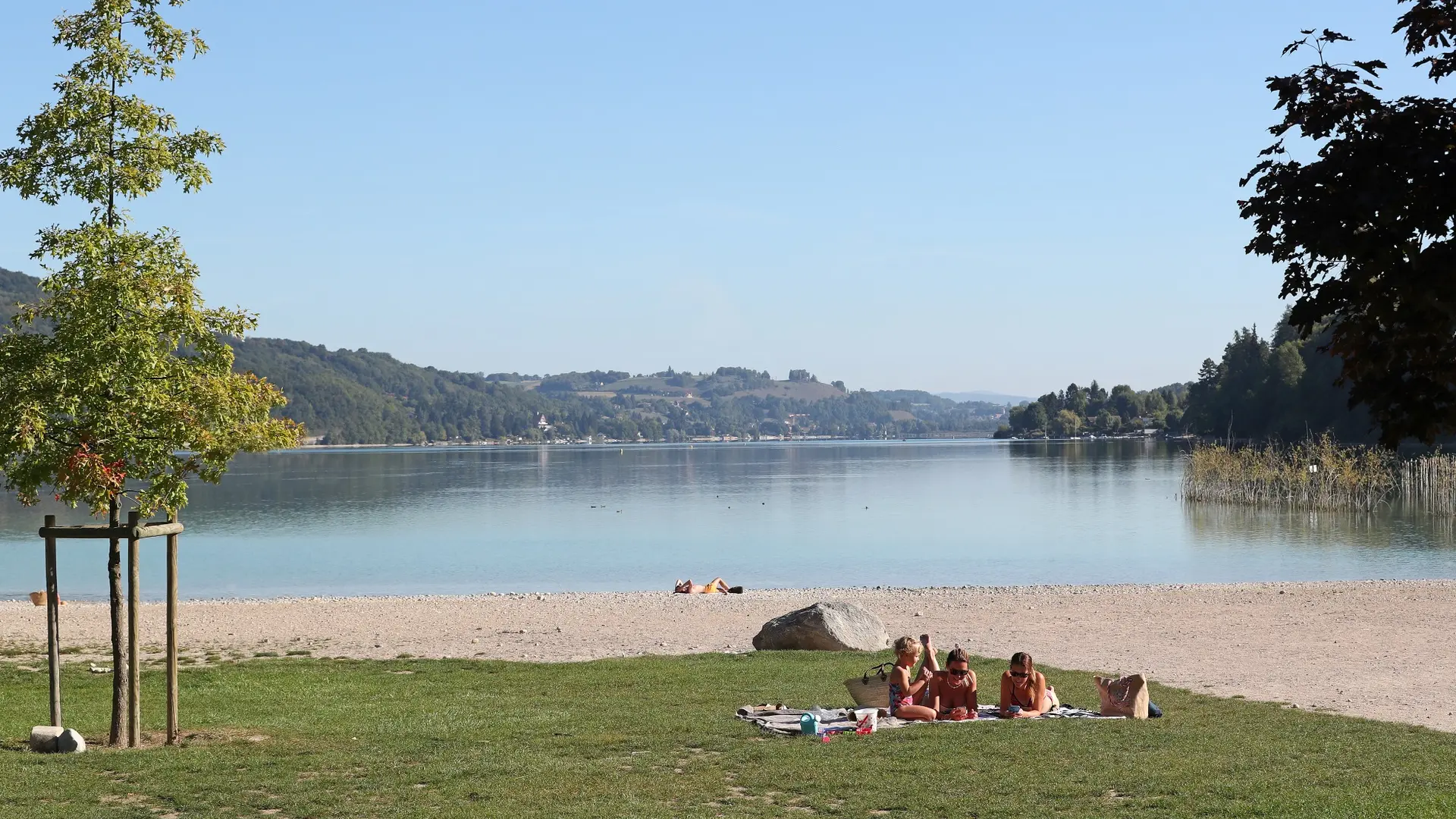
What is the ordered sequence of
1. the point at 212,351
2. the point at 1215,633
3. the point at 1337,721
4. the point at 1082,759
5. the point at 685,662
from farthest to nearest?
the point at 1215,633
the point at 685,662
the point at 1337,721
the point at 212,351
the point at 1082,759

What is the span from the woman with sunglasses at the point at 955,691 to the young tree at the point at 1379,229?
23.2 feet

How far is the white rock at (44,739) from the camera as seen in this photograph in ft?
37.5

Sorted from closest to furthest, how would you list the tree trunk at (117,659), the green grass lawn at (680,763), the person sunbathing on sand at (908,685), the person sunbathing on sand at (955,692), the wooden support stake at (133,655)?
the green grass lawn at (680,763) → the wooden support stake at (133,655) → the tree trunk at (117,659) → the person sunbathing on sand at (908,685) → the person sunbathing on sand at (955,692)

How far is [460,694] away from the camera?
15344 mm

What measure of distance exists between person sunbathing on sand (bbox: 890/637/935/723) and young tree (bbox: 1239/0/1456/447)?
7085 millimetres

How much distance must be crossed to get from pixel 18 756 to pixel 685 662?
8.94 metres

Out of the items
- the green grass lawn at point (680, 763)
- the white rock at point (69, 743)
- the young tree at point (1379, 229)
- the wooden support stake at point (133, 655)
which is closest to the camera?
the young tree at point (1379, 229)

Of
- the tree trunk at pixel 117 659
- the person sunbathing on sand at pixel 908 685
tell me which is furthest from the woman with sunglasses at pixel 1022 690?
the tree trunk at pixel 117 659

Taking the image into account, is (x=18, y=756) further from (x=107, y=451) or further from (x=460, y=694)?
(x=460, y=694)

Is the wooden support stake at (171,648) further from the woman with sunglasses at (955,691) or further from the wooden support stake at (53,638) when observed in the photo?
the woman with sunglasses at (955,691)

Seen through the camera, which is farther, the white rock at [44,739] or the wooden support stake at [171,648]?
the wooden support stake at [171,648]

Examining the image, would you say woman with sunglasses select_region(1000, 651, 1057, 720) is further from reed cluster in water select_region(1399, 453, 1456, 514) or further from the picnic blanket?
reed cluster in water select_region(1399, 453, 1456, 514)

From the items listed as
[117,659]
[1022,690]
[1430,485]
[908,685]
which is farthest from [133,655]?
[1430,485]

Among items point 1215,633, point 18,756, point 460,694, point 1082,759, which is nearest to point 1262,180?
point 1082,759
